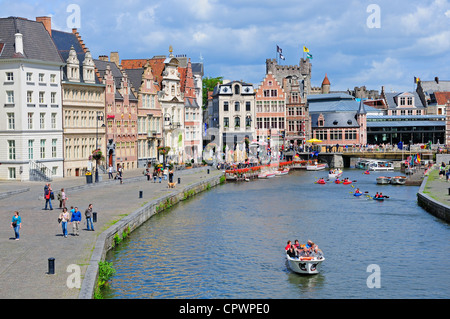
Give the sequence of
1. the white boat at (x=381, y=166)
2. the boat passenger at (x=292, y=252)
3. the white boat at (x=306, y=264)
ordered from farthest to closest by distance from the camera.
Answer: the white boat at (x=381, y=166) → the boat passenger at (x=292, y=252) → the white boat at (x=306, y=264)

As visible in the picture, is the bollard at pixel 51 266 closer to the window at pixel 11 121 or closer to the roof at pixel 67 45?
the window at pixel 11 121

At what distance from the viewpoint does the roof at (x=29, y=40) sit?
66.8 meters

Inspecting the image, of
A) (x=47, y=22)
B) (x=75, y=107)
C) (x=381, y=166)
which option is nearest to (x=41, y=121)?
(x=75, y=107)

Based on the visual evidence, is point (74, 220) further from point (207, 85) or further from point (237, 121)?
point (207, 85)

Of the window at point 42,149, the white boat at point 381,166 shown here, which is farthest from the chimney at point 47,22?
the white boat at point 381,166

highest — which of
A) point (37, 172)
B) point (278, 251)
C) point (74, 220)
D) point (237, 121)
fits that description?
point (237, 121)

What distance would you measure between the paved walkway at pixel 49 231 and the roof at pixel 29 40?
1263 centimetres

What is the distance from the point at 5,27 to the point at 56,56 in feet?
19.1

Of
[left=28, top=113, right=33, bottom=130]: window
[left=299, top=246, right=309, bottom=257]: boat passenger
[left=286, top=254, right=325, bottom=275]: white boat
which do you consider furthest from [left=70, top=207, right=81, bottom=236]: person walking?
[left=28, top=113, right=33, bottom=130]: window

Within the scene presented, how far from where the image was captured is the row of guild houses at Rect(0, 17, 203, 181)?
66.8 meters

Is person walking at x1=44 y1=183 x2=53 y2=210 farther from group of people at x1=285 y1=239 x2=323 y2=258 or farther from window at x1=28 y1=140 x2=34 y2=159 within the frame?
window at x1=28 y1=140 x2=34 y2=159

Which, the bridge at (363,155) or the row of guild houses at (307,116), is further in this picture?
the row of guild houses at (307,116)

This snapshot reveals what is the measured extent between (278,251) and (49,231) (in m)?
13.1

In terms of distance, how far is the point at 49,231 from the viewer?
37781 millimetres
